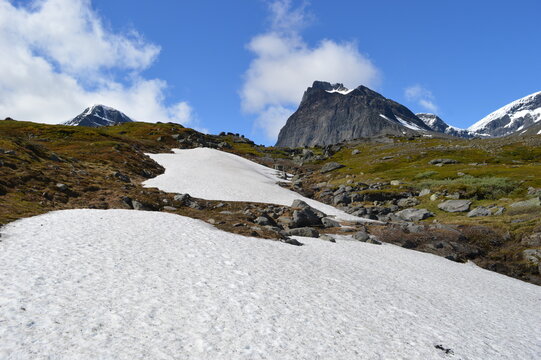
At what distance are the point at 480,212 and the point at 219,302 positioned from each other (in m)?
42.8

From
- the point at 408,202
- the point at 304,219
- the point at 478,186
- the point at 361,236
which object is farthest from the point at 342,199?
the point at 361,236

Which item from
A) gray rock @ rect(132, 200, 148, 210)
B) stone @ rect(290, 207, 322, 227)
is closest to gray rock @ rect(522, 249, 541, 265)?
stone @ rect(290, 207, 322, 227)

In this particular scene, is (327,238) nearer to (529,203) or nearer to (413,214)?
(413,214)

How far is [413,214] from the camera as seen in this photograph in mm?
48094

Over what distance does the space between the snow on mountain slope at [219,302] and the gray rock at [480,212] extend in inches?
744

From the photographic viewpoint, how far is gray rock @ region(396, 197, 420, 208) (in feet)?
A: 175

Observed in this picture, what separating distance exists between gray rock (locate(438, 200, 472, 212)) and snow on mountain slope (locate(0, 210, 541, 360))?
2235cm

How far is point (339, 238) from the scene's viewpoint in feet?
116

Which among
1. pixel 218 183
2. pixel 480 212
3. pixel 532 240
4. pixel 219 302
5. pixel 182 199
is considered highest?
pixel 480 212

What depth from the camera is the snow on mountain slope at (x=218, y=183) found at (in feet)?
169

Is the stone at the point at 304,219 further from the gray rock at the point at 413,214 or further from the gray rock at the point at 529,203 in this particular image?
the gray rock at the point at 529,203

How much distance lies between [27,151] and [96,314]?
4188cm

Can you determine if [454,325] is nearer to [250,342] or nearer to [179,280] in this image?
[250,342]

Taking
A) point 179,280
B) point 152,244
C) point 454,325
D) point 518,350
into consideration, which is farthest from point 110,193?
point 518,350
